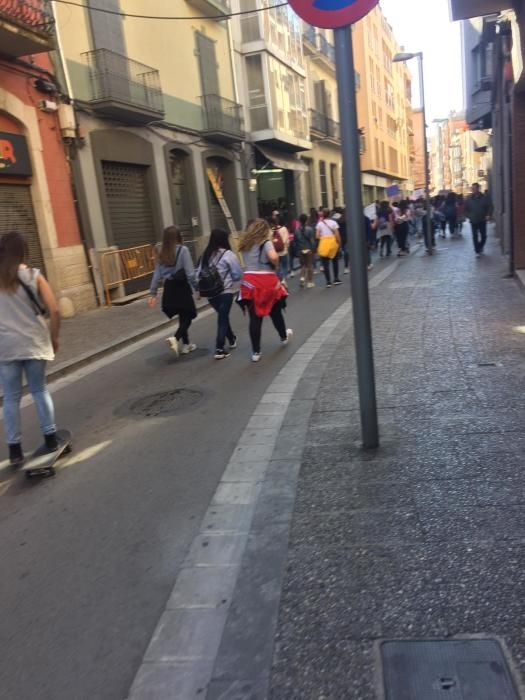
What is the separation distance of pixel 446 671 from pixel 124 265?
13607 mm

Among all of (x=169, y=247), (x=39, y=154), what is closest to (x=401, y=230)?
(x=39, y=154)

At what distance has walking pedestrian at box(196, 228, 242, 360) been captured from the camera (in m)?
7.51

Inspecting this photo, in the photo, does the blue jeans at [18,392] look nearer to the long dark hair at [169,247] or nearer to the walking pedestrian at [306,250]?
the long dark hair at [169,247]

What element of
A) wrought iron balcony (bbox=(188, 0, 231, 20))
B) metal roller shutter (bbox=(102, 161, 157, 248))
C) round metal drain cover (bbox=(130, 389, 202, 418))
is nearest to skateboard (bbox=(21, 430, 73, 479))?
round metal drain cover (bbox=(130, 389, 202, 418))

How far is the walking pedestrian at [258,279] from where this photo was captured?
281 inches

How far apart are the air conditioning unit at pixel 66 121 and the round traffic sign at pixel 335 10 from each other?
11.1 metres

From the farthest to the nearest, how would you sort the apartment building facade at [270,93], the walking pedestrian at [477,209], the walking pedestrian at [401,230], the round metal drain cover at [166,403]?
the apartment building facade at [270,93] < the walking pedestrian at [401,230] < the walking pedestrian at [477,209] < the round metal drain cover at [166,403]

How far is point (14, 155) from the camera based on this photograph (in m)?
11.6

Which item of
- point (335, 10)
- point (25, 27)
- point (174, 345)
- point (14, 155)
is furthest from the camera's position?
point (14, 155)

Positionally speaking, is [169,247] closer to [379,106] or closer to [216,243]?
[216,243]

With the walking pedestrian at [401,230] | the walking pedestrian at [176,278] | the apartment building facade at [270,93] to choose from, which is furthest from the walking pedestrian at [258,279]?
the apartment building facade at [270,93]

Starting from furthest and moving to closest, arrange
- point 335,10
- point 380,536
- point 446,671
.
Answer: point 335,10 → point 380,536 → point 446,671

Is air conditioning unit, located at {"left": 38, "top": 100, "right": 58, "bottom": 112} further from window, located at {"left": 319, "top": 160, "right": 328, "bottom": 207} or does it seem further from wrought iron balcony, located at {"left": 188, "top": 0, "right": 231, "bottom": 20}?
window, located at {"left": 319, "top": 160, "right": 328, "bottom": 207}

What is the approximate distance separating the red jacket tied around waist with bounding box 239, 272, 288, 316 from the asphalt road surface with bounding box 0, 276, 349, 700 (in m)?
0.77
